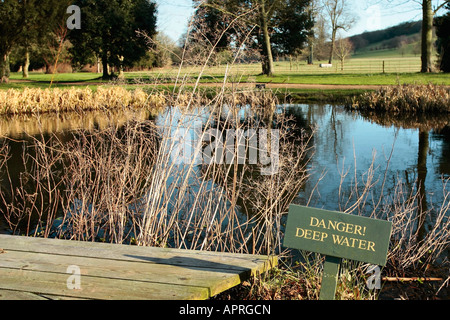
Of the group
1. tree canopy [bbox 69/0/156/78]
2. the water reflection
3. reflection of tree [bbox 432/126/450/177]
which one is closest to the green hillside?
tree canopy [bbox 69/0/156/78]

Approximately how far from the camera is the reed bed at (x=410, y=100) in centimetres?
1251

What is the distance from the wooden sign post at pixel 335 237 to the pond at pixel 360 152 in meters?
1.09

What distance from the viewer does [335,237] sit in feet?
8.10

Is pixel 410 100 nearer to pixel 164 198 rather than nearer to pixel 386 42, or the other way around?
pixel 164 198

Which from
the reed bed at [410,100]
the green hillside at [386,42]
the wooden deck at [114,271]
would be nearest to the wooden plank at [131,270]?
the wooden deck at [114,271]

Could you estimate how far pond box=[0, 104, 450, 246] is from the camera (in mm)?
5734

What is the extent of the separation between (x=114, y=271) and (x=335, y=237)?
4.18 ft

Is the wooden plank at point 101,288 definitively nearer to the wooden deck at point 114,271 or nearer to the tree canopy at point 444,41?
the wooden deck at point 114,271

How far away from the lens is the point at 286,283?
337 centimetres

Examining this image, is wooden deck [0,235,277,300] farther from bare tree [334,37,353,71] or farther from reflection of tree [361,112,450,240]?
bare tree [334,37,353,71]

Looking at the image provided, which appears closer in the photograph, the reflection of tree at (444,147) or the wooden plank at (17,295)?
the wooden plank at (17,295)

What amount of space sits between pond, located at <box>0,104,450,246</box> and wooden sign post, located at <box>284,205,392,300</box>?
109 cm
